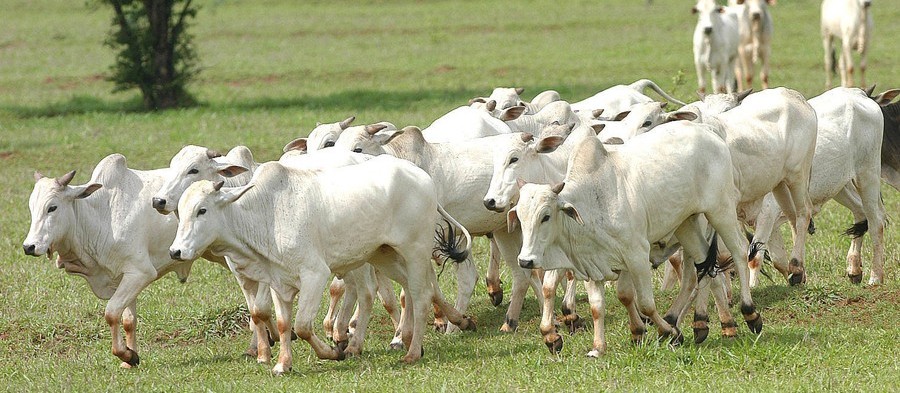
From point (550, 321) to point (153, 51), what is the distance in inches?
623

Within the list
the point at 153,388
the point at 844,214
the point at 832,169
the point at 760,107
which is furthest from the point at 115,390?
the point at 844,214

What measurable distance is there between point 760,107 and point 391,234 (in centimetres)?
282

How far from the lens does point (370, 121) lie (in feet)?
63.6

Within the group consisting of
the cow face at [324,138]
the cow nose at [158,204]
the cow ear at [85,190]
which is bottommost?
the cow face at [324,138]

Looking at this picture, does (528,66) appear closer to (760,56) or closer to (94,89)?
(760,56)

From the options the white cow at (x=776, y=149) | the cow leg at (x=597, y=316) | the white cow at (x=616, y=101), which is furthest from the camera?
the white cow at (x=616, y=101)

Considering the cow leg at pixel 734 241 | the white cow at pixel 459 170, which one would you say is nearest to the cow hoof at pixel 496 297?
the white cow at pixel 459 170

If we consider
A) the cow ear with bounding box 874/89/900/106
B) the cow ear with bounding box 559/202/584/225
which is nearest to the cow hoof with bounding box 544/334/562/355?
the cow ear with bounding box 559/202/584/225

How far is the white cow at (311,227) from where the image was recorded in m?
8.00

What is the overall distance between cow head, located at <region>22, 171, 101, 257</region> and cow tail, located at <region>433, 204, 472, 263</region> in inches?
85.1

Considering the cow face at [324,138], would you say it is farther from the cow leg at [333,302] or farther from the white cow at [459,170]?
the cow leg at [333,302]

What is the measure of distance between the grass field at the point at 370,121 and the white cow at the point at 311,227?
42 centimetres

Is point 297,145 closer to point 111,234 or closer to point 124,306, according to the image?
point 111,234

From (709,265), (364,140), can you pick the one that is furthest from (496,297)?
(709,265)
